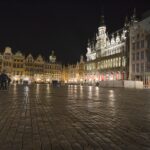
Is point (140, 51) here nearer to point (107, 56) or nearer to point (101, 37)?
point (107, 56)

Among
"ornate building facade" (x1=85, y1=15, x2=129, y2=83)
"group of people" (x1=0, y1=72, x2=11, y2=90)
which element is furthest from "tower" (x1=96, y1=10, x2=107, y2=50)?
"group of people" (x1=0, y1=72, x2=11, y2=90)

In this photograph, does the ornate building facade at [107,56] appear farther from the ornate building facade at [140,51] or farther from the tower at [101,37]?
the ornate building facade at [140,51]

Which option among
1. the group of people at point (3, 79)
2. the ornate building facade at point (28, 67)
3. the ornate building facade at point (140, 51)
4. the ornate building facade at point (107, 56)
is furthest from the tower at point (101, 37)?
the group of people at point (3, 79)

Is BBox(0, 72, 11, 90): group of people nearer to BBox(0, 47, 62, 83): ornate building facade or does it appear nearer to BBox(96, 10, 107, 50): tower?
BBox(96, 10, 107, 50): tower

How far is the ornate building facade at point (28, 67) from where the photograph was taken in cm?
13338

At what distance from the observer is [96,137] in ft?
20.2

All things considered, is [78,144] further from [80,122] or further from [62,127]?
[80,122]

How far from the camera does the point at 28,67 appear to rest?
5640 inches

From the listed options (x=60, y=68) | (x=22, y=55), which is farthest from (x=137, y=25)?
(x=60, y=68)

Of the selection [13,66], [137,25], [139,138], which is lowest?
[139,138]

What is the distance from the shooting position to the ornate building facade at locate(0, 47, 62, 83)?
133 metres

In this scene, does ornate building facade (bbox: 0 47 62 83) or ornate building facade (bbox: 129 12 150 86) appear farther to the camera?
ornate building facade (bbox: 0 47 62 83)

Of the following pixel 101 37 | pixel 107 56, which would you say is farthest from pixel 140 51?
pixel 101 37

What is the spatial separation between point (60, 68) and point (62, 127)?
154 meters
